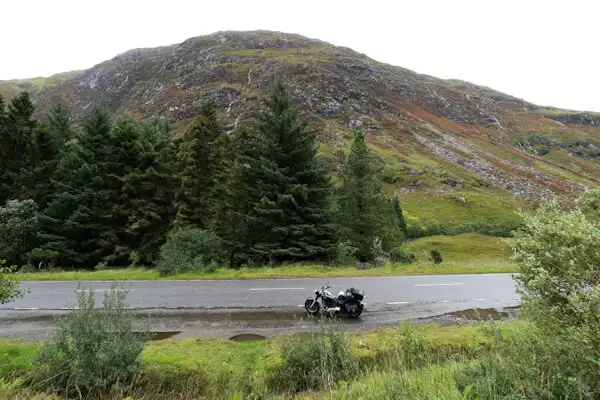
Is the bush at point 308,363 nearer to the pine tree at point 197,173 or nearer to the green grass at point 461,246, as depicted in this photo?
the pine tree at point 197,173

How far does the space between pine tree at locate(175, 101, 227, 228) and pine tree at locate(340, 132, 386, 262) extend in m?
10.2

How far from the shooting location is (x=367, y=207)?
75.7 feet

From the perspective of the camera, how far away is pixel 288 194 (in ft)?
61.8

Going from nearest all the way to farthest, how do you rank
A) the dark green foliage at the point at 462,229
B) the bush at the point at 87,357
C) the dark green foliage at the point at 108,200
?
the bush at the point at 87,357
the dark green foliage at the point at 108,200
the dark green foliage at the point at 462,229

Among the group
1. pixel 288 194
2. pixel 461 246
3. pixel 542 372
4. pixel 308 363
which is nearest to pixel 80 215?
pixel 288 194

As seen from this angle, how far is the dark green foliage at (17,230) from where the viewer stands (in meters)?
22.2

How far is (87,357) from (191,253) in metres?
13.9

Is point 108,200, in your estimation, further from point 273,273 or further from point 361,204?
point 361,204

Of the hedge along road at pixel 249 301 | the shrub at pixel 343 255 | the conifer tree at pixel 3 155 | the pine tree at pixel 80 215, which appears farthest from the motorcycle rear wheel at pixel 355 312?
the conifer tree at pixel 3 155

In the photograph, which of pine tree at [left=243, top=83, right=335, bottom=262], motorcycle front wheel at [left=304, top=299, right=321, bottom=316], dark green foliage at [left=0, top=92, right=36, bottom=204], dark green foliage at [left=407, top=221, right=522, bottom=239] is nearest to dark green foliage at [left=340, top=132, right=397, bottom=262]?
pine tree at [left=243, top=83, right=335, bottom=262]

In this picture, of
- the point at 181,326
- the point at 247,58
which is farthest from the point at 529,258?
the point at 247,58

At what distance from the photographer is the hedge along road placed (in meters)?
7.70

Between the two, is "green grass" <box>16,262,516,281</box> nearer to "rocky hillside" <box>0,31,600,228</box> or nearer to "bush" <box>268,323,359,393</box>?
"bush" <box>268,323,359,393</box>

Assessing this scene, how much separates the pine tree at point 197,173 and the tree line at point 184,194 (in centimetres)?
8
